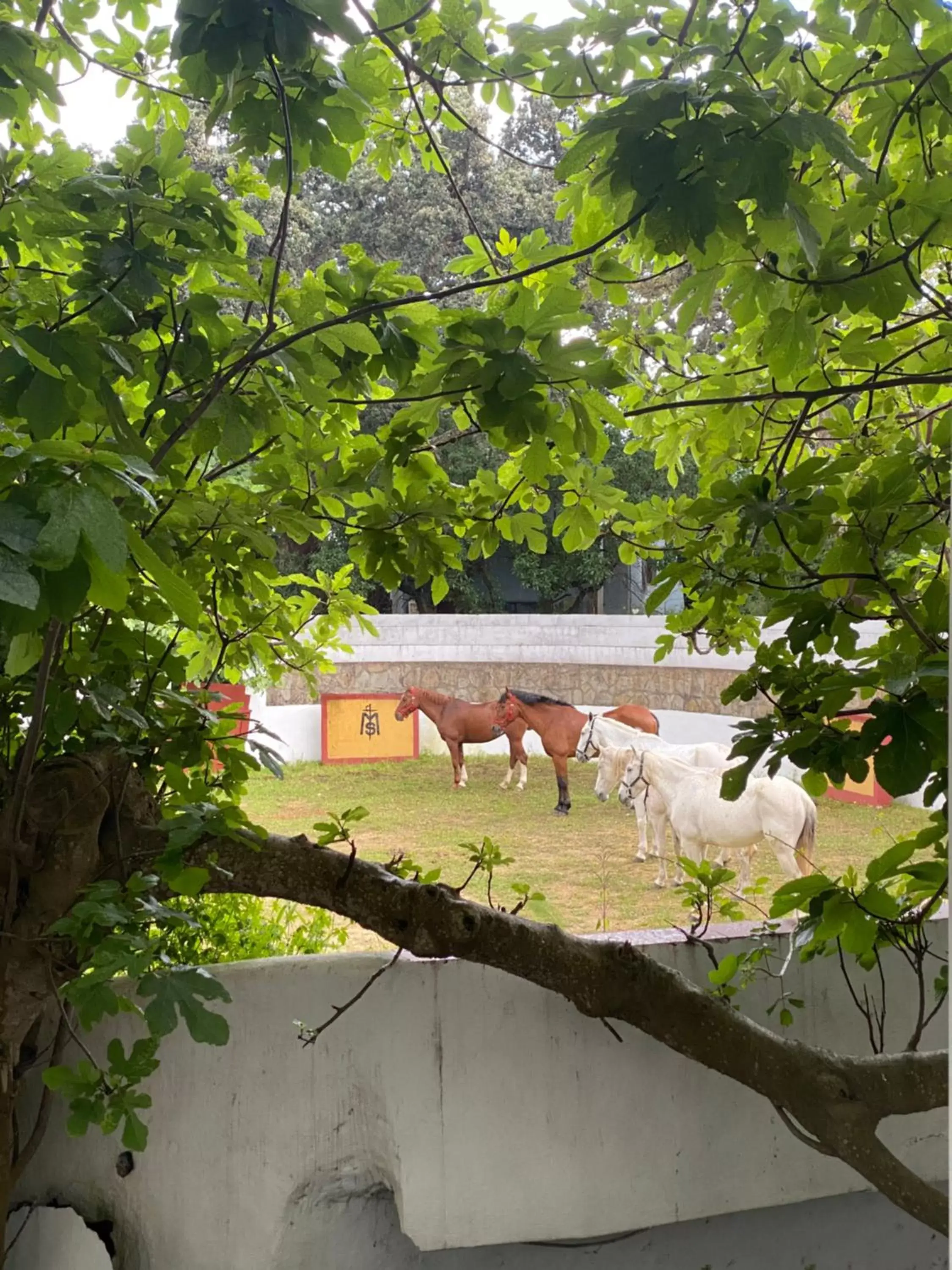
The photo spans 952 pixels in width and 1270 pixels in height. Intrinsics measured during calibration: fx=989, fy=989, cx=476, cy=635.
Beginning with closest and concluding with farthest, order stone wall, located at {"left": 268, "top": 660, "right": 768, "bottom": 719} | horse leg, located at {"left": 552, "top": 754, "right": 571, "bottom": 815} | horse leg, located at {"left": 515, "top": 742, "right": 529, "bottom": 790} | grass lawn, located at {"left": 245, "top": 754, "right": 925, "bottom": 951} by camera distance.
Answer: grass lawn, located at {"left": 245, "top": 754, "right": 925, "bottom": 951} < horse leg, located at {"left": 552, "top": 754, "right": 571, "bottom": 815} < horse leg, located at {"left": 515, "top": 742, "right": 529, "bottom": 790} < stone wall, located at {"left": 268, "top": 660, "right": 768, "bottom": 719}

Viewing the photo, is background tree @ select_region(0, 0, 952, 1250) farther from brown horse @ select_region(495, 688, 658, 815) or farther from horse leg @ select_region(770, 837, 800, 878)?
brown horse @ select_region(495, 688, 658, 815)

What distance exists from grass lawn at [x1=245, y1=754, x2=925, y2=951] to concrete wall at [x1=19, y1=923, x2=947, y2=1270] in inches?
72.0

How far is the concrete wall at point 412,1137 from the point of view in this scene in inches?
62.6

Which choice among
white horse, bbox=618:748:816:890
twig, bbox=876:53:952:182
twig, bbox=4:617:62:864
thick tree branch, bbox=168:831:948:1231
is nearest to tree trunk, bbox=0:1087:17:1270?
twig, bbox=4:617:62:864

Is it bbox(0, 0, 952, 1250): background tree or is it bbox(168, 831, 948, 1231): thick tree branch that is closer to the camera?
bbox(0, 0, 952, 1250): background tree

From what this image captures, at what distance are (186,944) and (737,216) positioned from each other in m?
1.75

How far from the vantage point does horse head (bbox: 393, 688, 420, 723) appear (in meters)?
7.26

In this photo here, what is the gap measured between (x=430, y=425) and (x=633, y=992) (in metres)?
0.89

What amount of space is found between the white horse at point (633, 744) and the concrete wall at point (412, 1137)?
3378 mm

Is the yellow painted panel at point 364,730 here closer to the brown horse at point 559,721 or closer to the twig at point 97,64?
the brown horse at point 559,721

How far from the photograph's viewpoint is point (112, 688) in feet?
3.51

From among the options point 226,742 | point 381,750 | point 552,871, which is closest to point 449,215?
point 381,750

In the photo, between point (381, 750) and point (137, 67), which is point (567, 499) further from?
point (381, 750)

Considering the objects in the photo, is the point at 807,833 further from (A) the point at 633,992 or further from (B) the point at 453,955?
(B) the point at 453,955
